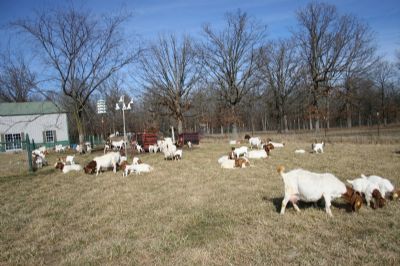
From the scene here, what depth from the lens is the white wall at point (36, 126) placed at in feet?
131

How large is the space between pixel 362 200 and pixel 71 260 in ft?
18.5

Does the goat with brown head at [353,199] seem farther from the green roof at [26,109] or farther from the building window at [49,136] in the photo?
the building window at [49,136]

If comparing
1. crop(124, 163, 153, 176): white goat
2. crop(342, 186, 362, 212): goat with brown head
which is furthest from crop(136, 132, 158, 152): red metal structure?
crop(342, 186, 362, 212): goat with brown head

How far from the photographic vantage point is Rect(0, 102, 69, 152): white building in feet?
131

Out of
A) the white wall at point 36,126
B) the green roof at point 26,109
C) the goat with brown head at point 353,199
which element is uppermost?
the green roof at point 26,109

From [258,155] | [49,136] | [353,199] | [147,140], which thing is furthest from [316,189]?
[49,136]

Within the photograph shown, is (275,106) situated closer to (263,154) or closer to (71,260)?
(263,154)

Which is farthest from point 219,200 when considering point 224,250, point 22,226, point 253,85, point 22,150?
point 22,150

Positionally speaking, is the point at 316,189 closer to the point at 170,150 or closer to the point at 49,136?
the point at 170,150

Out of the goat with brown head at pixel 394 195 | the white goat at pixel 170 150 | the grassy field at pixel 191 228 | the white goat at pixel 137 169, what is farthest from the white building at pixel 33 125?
the goat with brown head at pixel 394 195

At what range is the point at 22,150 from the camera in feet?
123

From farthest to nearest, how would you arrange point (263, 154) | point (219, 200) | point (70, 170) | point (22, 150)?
point (22, 150), point (263, 154), point (70, 170), point (219, 200)

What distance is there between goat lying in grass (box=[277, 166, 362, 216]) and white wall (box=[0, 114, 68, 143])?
128 ft

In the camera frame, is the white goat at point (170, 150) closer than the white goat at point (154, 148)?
Yes
